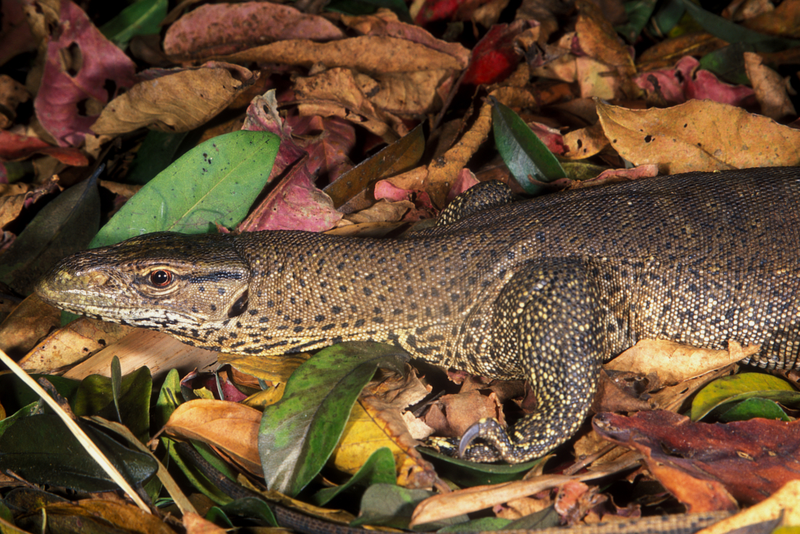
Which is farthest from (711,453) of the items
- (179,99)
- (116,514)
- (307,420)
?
(179,99)

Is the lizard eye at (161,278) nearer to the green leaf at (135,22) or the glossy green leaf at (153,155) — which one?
the glossy green leaf at (153,155)

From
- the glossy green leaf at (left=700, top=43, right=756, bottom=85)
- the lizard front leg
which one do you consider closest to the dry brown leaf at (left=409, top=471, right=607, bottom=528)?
the lizard front leg

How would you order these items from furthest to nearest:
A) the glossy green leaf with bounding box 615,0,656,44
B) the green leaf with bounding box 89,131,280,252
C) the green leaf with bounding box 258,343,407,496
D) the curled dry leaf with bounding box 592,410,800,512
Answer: the glossy green leaf with bounding box 615,0,656,44 < the green leaf with bounding box 89,131,280,252 < the green leaf with bounding box 258,343,407,496 < the curled dry leaf with bounding box 592,410,800,512

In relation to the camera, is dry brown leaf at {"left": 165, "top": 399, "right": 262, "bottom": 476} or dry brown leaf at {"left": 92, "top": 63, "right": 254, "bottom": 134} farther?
dry brown leaf at {"left": 92, "top": 63, "right": 254, "bottom": 134}

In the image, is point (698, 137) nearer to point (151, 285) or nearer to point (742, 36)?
point (742, 36)

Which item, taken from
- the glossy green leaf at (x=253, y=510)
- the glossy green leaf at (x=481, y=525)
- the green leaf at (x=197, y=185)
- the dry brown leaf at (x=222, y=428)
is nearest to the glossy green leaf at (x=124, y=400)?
the dry brown leaf at (x=222, y=428)

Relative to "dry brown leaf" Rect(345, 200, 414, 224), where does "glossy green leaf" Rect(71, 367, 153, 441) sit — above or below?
below

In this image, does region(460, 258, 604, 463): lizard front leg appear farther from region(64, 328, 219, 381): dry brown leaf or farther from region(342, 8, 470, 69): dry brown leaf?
region(342, 8, 470, 69): dry brown leaf
